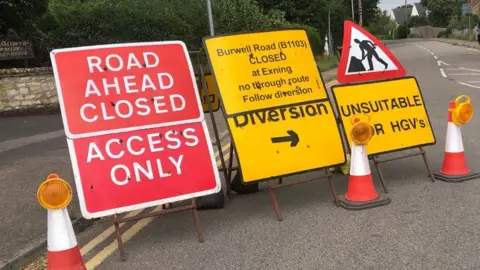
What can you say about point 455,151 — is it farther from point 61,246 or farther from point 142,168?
point 61,246

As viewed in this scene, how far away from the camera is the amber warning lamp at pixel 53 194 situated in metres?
3.60

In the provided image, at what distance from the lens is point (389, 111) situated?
5617mm

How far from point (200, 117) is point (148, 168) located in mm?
720

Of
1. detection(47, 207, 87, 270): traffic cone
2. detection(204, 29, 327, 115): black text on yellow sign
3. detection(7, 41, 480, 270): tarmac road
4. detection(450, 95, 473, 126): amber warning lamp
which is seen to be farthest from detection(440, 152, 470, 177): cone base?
detection(47, 207, 87, 270): traffic cone

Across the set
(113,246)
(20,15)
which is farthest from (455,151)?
(20,15)

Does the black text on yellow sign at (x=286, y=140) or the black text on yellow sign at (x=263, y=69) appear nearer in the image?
the black text on yellow sign at (x=286, y=140)

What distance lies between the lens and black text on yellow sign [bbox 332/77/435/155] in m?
5.44

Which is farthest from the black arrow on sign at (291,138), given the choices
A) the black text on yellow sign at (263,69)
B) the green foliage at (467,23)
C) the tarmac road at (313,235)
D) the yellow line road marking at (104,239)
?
the green foliage at (467,23)

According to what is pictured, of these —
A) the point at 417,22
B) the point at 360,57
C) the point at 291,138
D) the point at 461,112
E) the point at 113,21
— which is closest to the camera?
the point at 291,138

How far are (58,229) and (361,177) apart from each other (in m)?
2.88

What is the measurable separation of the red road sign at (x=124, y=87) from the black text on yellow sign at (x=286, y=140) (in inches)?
20.5

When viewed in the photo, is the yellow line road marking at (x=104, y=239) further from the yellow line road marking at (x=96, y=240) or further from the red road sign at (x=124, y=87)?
the red road sign at (x=124, y=87)

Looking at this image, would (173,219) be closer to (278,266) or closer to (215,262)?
(215,262)

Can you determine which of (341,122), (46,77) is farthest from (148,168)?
(46,77)
